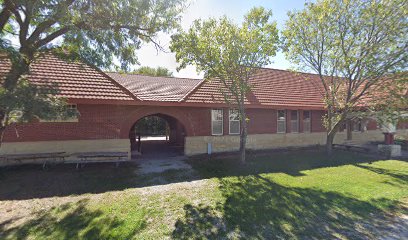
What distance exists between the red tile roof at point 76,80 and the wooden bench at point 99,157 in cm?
273

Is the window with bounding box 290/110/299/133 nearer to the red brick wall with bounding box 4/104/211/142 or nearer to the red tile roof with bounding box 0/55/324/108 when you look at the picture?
the red tile roof with bounding box 0/55/324/108

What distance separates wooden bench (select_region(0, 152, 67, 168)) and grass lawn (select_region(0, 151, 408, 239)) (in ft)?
1.94

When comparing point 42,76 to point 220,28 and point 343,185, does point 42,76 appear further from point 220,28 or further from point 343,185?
point 343,185

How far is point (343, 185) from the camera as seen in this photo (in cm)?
824

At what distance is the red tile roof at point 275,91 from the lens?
1372 cm

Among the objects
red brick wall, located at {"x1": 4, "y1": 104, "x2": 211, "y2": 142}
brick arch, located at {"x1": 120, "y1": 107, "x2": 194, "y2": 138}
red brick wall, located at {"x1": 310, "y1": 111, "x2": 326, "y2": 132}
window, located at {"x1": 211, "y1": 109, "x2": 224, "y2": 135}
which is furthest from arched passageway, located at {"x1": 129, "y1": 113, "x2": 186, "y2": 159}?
red brick wall, located at {"x1": 310, "y1": 111, "x2": 326, "y2": 132}

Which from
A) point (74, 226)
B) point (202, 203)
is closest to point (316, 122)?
point (202, 203)

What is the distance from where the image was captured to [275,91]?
53.4ft

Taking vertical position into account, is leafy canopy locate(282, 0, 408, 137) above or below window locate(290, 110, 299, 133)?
above

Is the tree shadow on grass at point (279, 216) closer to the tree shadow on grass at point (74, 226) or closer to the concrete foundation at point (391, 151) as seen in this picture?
the tree shadow on grass at point (74, 226)

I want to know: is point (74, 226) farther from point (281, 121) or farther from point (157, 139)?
point (157, 139)

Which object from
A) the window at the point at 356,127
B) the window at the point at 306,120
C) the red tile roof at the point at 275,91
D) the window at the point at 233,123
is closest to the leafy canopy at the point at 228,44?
the red tile roof at the point at 275,91

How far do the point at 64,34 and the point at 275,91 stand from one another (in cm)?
1342

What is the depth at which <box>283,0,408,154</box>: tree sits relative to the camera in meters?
10.7
